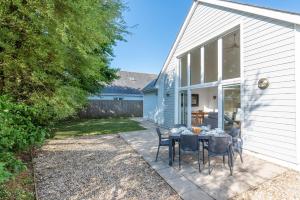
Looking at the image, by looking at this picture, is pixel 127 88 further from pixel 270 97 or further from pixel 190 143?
pixel 190 143

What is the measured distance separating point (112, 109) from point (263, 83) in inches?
675

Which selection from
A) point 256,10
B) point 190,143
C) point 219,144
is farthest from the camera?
point 256,10

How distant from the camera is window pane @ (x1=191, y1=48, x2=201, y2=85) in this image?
905 centimetres

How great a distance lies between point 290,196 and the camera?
3.63 m

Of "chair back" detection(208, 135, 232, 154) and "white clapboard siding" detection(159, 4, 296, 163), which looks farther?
"white clapboard siding" detection(159, 4, 296, 163)

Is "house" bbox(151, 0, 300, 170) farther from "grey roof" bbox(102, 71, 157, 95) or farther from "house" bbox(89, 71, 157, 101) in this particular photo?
"grey roof" bbox(102, 71, 157, 95)

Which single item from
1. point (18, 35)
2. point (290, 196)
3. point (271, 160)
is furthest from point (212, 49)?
point (18, 35)

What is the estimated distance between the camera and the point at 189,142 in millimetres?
A: 5070

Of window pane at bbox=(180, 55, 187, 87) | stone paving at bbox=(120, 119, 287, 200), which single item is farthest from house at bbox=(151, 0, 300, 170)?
stone paving at bbox=(120, 119, 287, 200)

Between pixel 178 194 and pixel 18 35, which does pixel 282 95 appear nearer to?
pixel 178 194

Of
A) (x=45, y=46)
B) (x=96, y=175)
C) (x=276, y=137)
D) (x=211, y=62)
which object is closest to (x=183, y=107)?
(x=211, y=62)

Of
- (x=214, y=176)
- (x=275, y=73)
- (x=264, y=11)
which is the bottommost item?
(x=214, y=176)

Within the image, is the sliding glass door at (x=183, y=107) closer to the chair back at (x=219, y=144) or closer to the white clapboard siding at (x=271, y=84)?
the white clapboard siding at (x=271, y=84)

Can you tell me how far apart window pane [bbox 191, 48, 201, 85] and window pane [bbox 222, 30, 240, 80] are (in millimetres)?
1736
